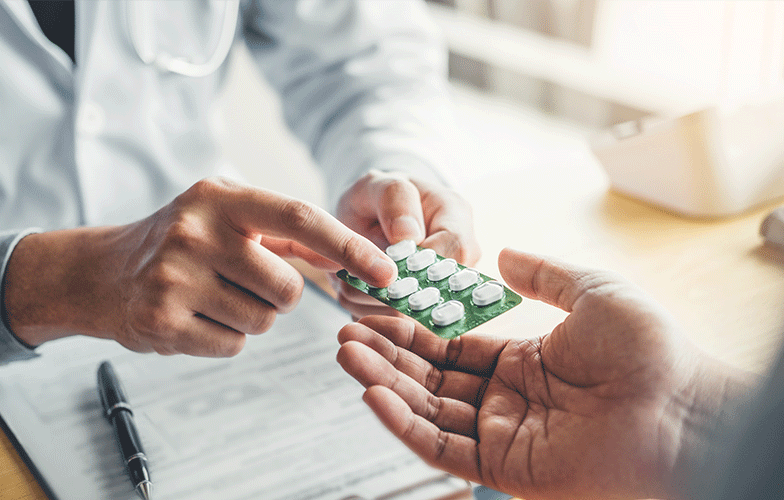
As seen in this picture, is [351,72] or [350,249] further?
[351,72]

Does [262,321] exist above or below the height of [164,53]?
below

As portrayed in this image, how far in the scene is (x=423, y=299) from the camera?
48cm

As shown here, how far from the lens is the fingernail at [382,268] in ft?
1.54

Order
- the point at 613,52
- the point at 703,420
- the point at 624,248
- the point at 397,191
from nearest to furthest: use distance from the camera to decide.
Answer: the point at 703,420, the point at 397,191, the point at 624,248, the point at 613,52

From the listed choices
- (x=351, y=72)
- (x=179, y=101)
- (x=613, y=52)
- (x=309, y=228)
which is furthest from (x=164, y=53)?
(x=613, y=52)

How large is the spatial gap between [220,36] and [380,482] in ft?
1.92

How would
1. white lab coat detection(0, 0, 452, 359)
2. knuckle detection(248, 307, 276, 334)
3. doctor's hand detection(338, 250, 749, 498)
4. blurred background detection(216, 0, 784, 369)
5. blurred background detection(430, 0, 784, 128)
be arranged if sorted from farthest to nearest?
blurred background detection(430, 0, 784, 128) → white lab coat detection(0, 0, 452, 359) → blurred background detection(216, 0, 784, 369) → knuckle detection(248, 307, 276, 334) → doctor's hand detection(338, 250, 749, 498)

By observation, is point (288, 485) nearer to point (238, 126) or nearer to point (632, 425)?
point (632, 425)

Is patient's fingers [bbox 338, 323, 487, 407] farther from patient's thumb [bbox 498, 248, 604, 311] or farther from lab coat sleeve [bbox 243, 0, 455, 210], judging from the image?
lab coat sleeve [bbox 243, 0, 455, 210]

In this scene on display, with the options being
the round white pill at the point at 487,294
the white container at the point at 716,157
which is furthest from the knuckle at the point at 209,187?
the white container at the point at 716,157

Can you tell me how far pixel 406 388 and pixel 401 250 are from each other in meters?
0.13

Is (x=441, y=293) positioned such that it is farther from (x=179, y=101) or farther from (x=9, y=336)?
(x=179, y=101)

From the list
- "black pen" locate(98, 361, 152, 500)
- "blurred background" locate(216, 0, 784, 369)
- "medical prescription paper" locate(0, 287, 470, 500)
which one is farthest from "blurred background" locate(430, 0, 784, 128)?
"black pen" locate(98, 361, 152, 500)

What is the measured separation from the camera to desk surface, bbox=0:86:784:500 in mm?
543
